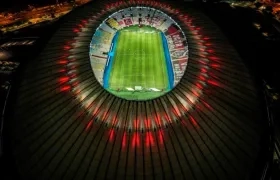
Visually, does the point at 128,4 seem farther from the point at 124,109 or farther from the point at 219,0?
the point at 219,0

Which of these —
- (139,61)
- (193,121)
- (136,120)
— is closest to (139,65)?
(139,61)

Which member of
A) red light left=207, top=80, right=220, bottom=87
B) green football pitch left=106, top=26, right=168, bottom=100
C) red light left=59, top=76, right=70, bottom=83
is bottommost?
green football pitch left=106, top=26, right=168, bottom=100

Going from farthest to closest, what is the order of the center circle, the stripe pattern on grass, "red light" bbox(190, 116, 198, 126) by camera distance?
the stripe pattern on grass < the center circle < "red light" bbox(190, 116, 198, 126)

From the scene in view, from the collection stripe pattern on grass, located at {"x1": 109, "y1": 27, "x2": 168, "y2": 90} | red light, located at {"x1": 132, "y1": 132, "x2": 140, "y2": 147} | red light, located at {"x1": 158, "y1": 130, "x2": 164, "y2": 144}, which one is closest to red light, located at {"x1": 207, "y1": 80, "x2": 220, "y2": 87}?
red light, located at {"x1": 158, "y1": 130, "x2": 164, "y2": 144}

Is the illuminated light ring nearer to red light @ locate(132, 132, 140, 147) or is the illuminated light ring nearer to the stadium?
the stadium

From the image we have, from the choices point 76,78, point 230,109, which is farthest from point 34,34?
point 230,109

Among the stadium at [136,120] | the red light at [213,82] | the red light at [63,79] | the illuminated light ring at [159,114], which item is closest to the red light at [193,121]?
the stadium at [136,120]
